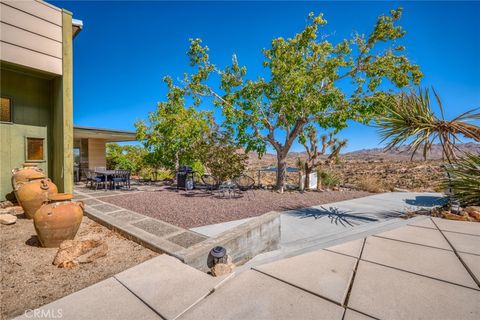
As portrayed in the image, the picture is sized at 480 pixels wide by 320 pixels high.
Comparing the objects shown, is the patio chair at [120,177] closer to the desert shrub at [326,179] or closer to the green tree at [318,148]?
the green tree at [318,148]

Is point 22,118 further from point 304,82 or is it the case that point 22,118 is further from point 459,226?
point 459,226

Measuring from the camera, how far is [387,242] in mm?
3164

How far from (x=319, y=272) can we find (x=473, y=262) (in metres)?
1.88

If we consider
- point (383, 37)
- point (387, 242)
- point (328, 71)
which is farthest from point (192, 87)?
point (387, 242)

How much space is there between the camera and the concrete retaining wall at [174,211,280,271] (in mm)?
2865

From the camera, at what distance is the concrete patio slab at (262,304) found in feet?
5.68

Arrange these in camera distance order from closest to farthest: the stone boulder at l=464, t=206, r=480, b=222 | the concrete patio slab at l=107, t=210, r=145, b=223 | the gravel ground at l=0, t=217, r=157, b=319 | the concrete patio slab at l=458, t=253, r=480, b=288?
1. the gravel ground at l=0, t=217, r=157, b=319
2. the concrete patio slab at l=458, t=253, r=480, b=288
3. the stone boulder at l=464, t=206, r=480, b=222
4. the concrete patio slab at l=107, t=210, r=145, b=223

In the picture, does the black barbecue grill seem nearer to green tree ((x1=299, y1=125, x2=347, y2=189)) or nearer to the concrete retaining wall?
green tree ((x1=299, y1=125, x2=347, y2=189))

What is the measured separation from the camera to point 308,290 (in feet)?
6.69

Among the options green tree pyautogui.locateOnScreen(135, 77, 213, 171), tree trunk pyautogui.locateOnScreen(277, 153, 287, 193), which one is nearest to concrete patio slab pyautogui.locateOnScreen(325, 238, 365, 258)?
tree trunk pyautogui.locateOnScreen(277, 153, 287, 193)

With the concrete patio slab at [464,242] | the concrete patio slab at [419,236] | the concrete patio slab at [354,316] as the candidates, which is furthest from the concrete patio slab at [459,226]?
the concrete patio slab at [354,316]

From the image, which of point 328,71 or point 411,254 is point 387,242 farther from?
point 328,71

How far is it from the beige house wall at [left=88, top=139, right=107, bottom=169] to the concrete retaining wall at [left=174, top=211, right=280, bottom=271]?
14376 millimetres

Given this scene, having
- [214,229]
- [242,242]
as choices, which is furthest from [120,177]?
[242,242]
